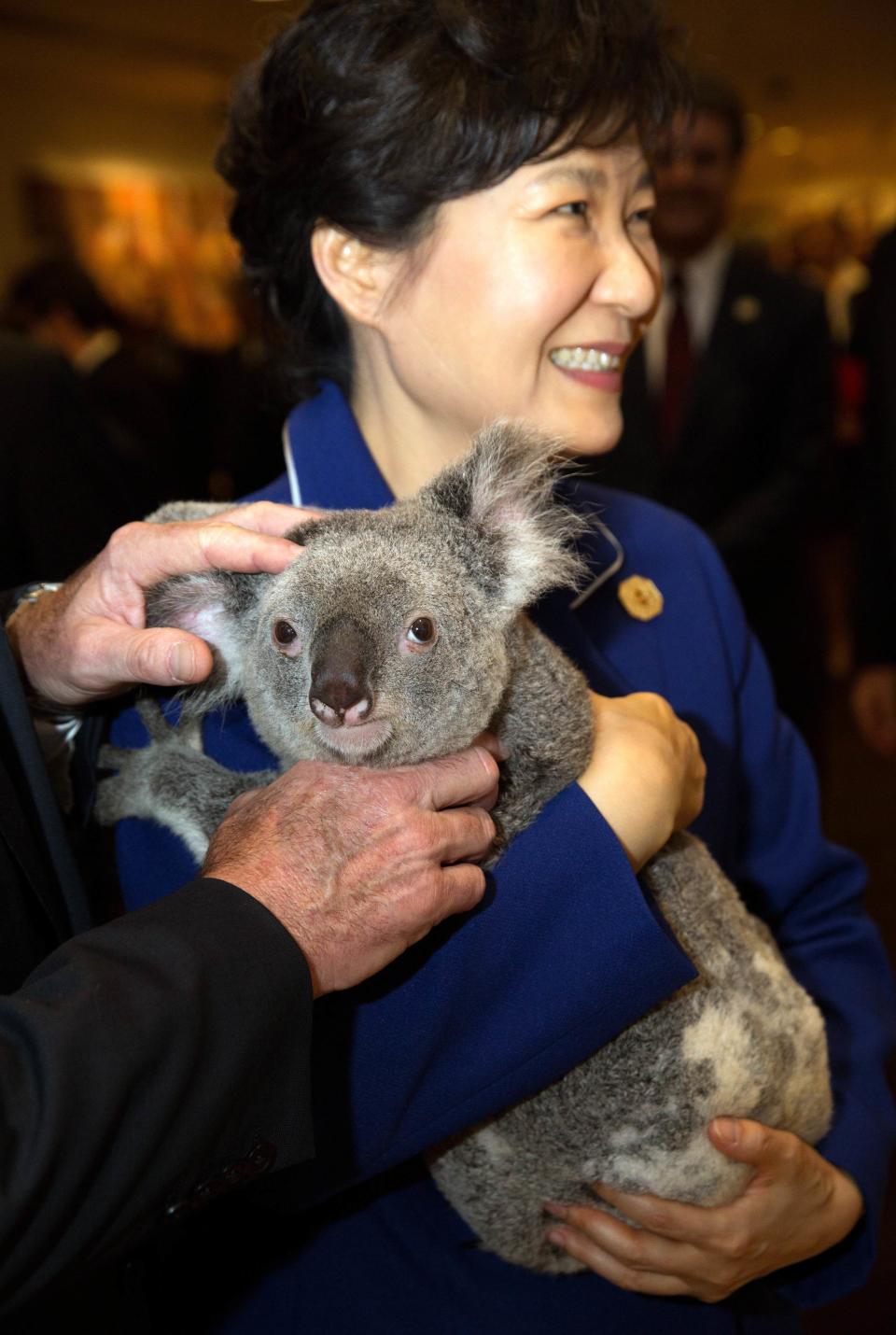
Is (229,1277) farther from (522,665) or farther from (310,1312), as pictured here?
(522,665)

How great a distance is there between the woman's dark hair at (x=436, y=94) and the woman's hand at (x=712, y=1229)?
1168mm

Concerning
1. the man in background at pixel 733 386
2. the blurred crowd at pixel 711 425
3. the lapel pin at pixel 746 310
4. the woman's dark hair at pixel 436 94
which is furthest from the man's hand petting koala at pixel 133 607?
the lapel pin at pixel 746 310

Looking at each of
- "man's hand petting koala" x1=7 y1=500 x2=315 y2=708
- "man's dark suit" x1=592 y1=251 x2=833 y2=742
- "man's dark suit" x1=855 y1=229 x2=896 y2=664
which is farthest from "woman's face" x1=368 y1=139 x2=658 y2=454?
"man's dark suit" x1=592 y1=251 x2=833 y2=742

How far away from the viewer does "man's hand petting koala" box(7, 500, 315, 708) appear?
3.78 feet

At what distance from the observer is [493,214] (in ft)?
4.75

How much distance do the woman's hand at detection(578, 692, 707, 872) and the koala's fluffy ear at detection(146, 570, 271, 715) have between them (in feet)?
1.32

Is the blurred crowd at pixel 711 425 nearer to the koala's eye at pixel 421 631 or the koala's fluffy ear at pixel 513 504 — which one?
the koala's fluffy ear at pixel 513 504

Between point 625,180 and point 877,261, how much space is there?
1703 millimetres

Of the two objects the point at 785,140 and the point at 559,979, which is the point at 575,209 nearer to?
the point at 559,979

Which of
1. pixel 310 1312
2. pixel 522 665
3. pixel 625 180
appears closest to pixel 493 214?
pixel 625 180

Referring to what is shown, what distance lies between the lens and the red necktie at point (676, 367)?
3.31 m

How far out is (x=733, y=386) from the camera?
3234 mm

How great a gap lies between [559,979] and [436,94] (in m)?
1.07

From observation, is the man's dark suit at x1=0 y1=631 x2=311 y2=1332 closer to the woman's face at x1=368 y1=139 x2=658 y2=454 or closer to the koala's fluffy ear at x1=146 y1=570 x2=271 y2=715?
the koala's fluffy ear at x1=146 y1=570 x2=271 y2=715
